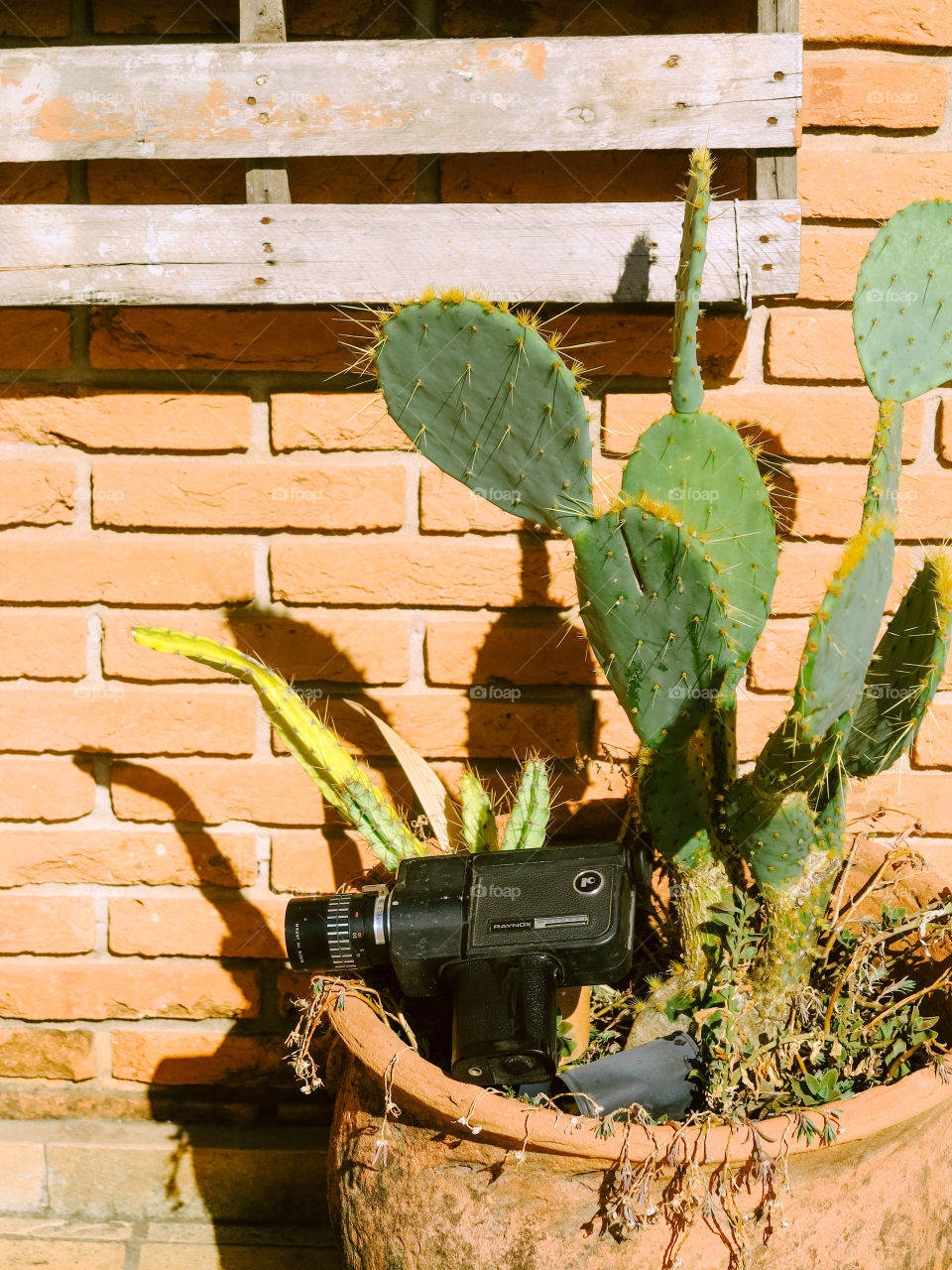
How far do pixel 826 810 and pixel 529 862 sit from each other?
0.25 m

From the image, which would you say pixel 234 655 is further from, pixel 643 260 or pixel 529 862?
pixel 643 260

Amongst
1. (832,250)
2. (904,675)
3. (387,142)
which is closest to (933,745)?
(904,675)

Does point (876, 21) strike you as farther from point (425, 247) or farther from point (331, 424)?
point (331, 424)

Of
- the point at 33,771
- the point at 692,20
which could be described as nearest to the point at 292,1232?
the point at 33,771

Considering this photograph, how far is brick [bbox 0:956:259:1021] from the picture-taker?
1.29 m

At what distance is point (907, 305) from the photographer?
95 cm

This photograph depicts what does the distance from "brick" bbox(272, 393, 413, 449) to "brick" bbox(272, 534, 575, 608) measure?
0.35 feet

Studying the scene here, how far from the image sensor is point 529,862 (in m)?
0.86

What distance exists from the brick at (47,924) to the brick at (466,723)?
1.08 feet

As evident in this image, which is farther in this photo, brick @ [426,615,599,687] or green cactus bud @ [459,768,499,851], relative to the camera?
brick @ [426,615,599,687]

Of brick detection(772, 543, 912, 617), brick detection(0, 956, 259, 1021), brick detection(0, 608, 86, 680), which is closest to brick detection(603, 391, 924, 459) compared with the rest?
brick detection(772, 543, 912, 617)

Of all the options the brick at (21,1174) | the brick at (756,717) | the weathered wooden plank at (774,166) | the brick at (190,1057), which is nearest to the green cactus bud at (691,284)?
the weathered wooden plank at (774,166)

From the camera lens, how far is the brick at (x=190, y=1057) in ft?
4.27

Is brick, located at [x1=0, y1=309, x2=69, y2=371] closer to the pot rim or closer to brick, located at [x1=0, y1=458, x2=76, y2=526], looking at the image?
brick, located at [x1=0, y1=458, x2=76, y2=526]
